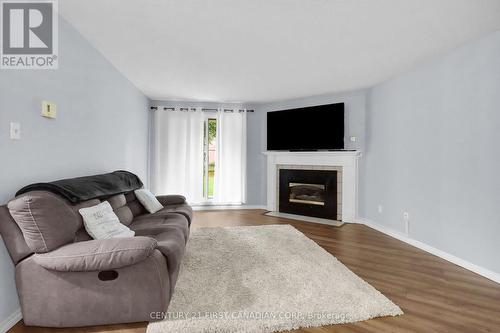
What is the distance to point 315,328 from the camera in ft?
6.02

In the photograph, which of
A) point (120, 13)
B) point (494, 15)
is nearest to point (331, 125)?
point (494, 15)

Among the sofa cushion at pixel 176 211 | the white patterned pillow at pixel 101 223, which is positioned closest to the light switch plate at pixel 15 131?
the white patterned pillow at pixel 101 223

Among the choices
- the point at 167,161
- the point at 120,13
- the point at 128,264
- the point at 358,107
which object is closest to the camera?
the point at 128,264

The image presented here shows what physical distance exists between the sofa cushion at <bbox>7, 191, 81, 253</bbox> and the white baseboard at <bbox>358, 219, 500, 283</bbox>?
375cm

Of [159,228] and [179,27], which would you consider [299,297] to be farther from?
[179,27]

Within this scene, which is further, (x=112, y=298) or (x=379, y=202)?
(x=379, y=202)

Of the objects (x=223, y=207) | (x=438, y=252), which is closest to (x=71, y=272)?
(x=438, y=252)

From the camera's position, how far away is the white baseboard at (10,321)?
1760 mm

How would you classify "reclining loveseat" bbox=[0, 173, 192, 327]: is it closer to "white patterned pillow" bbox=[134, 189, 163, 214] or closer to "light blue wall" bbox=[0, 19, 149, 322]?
"light blue wall" bbox=[0, 19, 149, 322]

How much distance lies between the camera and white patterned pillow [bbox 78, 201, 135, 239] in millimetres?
2135

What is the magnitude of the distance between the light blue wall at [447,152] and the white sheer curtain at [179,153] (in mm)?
3594

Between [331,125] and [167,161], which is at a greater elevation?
[331,125]

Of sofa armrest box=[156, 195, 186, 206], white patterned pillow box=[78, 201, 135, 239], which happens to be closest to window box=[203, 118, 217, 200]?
sofa armrest box=[156, 195, 186, 206]

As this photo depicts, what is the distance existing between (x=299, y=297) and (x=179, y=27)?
2.68 metres
